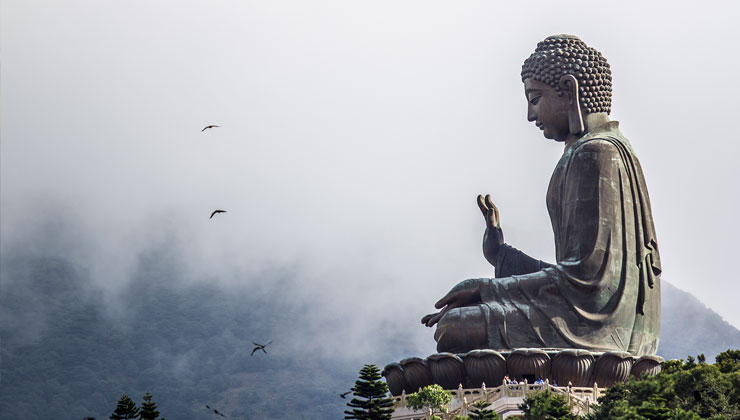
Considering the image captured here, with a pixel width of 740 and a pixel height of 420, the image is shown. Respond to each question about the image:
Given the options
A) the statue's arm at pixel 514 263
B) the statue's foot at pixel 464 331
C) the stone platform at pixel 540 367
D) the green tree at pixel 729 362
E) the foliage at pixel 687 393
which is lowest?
the foliage at pixel 687 393

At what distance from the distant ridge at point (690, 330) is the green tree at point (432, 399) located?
4123 cm

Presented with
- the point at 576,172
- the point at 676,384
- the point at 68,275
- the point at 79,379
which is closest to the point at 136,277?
the point at 68,275

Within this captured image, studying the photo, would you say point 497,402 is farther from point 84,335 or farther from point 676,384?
point 84,335

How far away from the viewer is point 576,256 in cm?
1720

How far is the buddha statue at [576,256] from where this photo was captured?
1677cm

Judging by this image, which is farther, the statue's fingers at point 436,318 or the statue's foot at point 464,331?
the statue's fingers at point 436,318

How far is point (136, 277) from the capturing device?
57062 millimetres

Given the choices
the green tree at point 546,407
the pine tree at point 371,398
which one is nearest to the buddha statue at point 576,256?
the pine tree at point 371,398

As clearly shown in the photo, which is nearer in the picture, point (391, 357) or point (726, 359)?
point (726, 359)

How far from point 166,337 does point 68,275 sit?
6401 mm

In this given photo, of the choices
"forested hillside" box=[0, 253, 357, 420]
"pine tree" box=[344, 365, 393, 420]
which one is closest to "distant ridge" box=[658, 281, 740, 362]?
"forested hillside" box=[0, 253, 357, 420]

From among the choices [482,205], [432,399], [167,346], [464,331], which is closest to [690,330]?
[167,346]

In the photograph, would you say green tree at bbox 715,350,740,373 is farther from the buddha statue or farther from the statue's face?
the statue's face

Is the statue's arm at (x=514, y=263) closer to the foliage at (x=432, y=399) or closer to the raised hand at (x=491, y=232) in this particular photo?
the raised hand at (x=491, y=232)
